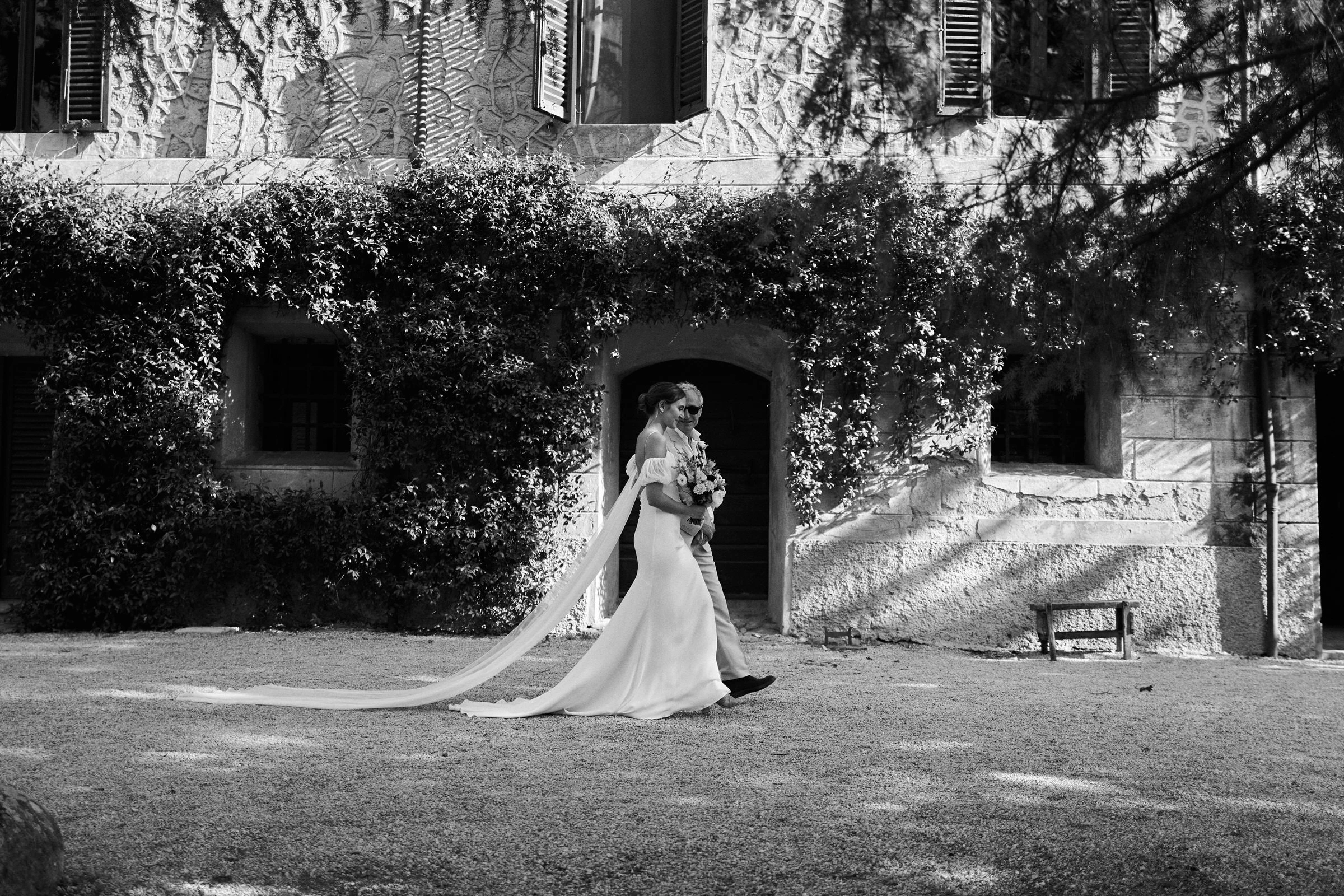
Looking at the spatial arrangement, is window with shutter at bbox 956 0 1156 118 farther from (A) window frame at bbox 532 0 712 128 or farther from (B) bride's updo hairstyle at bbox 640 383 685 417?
(A) window frame at bbox 532 0 712 128

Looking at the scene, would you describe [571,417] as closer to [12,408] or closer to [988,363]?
[988,363]

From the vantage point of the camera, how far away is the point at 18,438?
1090 centimetres

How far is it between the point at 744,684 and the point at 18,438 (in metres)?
8.05

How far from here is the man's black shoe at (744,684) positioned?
619 cm

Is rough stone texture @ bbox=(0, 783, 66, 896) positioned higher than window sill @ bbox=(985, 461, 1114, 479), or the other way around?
window sill @ bbox=(985, 461, 1114, 479)

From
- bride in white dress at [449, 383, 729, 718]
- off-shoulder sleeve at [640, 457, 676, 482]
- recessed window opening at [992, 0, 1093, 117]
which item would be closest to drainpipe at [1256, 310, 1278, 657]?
bride in white dress at [449, 383, 729, 718]

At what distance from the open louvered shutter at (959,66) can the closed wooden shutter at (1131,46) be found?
390 mm

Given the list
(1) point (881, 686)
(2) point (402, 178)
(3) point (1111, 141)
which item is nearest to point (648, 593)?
(1) point (881, 686)

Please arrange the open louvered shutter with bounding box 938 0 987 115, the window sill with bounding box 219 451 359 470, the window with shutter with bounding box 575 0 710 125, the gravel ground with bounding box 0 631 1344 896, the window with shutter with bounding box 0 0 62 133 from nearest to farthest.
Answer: the gravel ground with bounding box 0 631 1344 896 → the open louvered shutter with bounding box 938 0 987 115 → the window sill with bounding box 219 451 359 470 → the window with shutter with bounding box 575 0 710 125 → the window with shutter with bounding box 0 0 62 133

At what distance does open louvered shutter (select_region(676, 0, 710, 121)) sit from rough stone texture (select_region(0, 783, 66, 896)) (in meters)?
8.10

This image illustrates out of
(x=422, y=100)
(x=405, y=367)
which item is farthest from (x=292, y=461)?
(x=422, y=100)

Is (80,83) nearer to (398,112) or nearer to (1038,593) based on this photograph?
(398,112)

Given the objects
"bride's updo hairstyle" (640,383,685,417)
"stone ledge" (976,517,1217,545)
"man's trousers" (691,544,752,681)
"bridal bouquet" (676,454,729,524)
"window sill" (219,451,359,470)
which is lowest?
"man's trousers" (691,544,752,681)

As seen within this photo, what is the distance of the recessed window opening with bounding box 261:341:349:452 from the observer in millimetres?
10664
